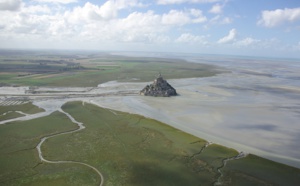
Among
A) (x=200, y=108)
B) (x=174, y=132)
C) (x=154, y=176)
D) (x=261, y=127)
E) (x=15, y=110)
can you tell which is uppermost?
(x=200, y=108)

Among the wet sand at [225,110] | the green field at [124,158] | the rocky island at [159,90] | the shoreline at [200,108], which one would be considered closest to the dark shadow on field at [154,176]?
the green field at [124,158]

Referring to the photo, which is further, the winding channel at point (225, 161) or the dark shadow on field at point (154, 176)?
the winding channel at point (225, 161)

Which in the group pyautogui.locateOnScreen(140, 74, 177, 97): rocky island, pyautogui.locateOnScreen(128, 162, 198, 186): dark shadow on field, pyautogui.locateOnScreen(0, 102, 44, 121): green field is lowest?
pyautogui.locateOnScreen(128, 162, 198, 186): dark shadow on field

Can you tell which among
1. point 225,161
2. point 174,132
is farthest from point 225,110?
point 225,161

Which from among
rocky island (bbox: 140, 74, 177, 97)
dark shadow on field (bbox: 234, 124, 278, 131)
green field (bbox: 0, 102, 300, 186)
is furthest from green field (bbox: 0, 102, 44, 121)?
dark shadow on field (bbox: 234, 124, 278, 131)

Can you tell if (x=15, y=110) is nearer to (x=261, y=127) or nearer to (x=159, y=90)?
(x=159, y=90)

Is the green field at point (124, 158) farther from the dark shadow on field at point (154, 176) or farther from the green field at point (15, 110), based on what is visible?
the green field at point (15, 110)

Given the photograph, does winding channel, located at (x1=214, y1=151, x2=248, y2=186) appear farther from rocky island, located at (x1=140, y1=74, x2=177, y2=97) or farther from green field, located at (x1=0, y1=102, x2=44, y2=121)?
rocky island, located at (x1=140, y1=74, x2=177, y2=97)

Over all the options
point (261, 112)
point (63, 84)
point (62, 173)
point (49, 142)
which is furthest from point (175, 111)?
point (63, 84)
